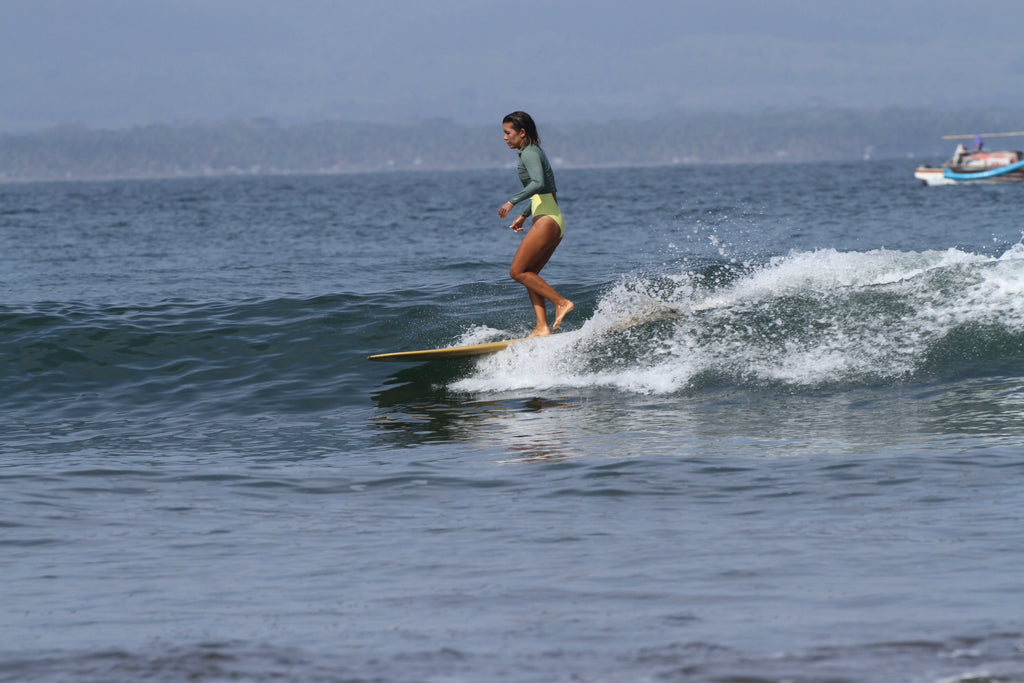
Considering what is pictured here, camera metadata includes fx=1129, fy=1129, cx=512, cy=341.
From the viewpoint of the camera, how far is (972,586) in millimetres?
5168

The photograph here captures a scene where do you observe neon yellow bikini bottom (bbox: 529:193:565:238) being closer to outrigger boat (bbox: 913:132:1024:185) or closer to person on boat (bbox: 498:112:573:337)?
person on boat (bbox: 498:112:573:337)

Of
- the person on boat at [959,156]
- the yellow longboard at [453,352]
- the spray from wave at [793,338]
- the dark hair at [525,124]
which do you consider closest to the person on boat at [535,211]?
the dark hair at [525,124]

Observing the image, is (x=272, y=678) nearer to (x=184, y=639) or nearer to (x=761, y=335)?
(x=184, y=639)

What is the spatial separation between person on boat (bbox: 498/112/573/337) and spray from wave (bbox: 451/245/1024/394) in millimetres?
835

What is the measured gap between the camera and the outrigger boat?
75.1 meters

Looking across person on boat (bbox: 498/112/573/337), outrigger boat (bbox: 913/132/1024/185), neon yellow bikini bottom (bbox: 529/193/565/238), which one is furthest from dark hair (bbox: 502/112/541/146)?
outrigger boat (bbox: 913/132/1024/185)

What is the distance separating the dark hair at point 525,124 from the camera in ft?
36.9

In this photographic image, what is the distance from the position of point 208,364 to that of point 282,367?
102cm

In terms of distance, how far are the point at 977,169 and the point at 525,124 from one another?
74.8 metres

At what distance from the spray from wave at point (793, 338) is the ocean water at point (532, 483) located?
4cm

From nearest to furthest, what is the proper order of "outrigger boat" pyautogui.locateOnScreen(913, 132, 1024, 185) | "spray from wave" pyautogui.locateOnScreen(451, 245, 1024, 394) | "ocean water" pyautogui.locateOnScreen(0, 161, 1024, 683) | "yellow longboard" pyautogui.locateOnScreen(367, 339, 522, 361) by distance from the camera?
1. "ocean water" pyautogui.locateOnScreen(0, 161, 1024, 683)
2. "spray from wave" pyautogui.locateOnScreen(451, 245, 1024, 394)
3. "yellow longboard" pyautogui.locateOnScreen(367, 339, 522, 361)
4. "outrigger boat" pyautogui.locateOnScreen(913, 132, 1024, 185)

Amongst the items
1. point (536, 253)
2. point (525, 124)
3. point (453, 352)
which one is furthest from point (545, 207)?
point (453, 352)

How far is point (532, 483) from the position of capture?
7.88m

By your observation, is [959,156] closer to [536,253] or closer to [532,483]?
[536,253]
